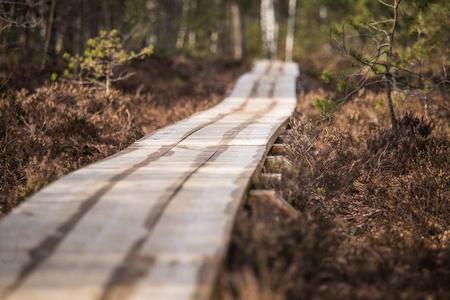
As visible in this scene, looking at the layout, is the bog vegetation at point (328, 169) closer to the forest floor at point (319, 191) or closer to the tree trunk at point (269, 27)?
the forest floor at point (319, 191)

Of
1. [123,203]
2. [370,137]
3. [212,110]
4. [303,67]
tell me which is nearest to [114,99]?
[212,110]

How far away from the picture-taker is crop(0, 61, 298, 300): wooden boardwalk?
218 centimetres

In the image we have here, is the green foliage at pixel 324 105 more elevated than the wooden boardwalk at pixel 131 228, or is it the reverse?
the green foliage at pixel 324 105

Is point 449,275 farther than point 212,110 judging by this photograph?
No

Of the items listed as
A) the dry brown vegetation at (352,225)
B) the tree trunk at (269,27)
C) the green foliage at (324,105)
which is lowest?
the dry brown vegetation at (352,225)

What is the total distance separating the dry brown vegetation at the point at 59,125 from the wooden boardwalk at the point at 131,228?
0.83 m

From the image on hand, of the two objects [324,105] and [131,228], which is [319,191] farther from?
[131,228]

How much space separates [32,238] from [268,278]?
146cm

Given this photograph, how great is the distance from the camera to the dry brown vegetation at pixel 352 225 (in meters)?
2.58

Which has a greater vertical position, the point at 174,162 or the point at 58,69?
the point at 58,69

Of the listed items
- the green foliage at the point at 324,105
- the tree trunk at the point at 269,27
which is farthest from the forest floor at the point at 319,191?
the tree trunk at the point at 269,27

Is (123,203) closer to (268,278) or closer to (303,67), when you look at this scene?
(268,278)

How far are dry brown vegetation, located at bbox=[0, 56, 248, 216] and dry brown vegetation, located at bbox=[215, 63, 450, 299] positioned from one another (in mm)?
2236

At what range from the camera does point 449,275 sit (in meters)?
3.11
